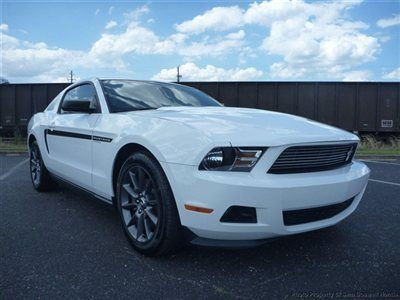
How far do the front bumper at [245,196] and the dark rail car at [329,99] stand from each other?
459 inches

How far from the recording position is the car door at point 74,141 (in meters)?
3.46

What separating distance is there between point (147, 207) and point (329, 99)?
489 inches

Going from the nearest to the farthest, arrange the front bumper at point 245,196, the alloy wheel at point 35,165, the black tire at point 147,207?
the front bumper at point 245,196 < the black tire at point 147,207 < the alloy wheel at point 35,165

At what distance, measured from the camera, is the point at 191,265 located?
2623mm

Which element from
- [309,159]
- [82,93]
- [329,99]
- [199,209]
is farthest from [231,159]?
[329,99]

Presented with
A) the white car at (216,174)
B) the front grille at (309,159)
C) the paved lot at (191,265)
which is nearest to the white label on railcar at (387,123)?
the paved lot at (191,265)

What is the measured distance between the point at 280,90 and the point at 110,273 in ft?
40.4

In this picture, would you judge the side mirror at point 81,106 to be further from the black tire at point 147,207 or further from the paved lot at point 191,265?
the paved lot at point 191,265

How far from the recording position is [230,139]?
2.33 m

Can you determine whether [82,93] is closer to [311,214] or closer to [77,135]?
[77,135]

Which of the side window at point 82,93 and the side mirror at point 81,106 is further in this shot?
the side window at point 82,93

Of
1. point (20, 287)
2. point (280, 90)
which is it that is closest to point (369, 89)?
point (280, 90)

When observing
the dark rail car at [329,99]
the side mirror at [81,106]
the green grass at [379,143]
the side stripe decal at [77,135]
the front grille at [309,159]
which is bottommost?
the green grass at [379,143]

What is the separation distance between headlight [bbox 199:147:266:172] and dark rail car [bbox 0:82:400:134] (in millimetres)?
11692
